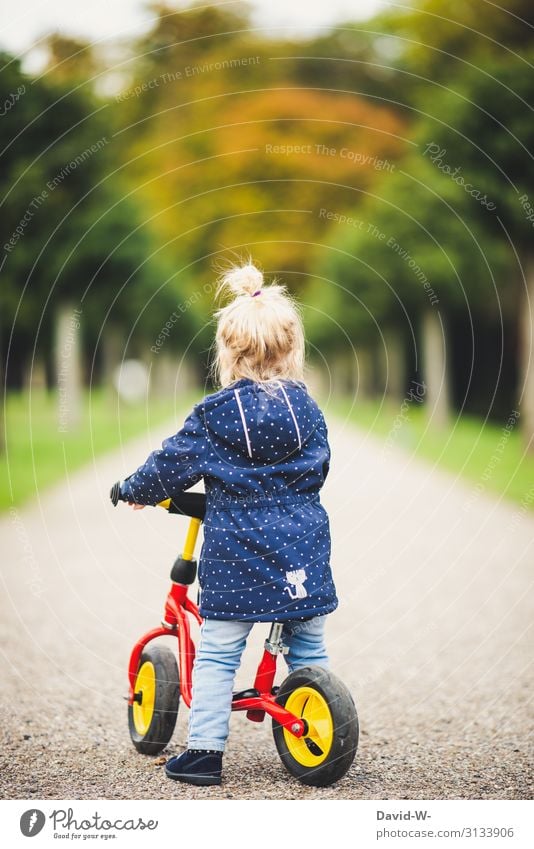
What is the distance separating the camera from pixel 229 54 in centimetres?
992

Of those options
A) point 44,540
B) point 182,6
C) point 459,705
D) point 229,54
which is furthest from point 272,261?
point 459,705

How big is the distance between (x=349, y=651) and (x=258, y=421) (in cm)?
244

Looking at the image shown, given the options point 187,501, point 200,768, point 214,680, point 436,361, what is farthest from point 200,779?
point 436,361

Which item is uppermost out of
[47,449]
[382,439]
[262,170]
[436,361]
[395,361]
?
[395,361]

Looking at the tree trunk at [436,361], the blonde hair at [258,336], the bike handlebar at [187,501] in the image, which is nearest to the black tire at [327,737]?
the bike handlebar at [187,501]

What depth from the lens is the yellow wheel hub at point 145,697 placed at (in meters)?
3.63

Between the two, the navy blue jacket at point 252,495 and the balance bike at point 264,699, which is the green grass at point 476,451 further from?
the navy blue jacket at point 252,495

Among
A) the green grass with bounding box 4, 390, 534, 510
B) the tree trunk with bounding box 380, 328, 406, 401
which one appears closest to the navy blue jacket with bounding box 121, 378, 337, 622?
the green grass with bounding box 4, 390, 534, 510

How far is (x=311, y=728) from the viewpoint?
128 inches

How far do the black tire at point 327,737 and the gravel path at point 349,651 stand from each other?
0.06m

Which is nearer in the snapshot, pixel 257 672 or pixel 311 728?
pixel 311 728

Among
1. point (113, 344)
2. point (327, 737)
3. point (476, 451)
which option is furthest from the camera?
point (113, 344)
